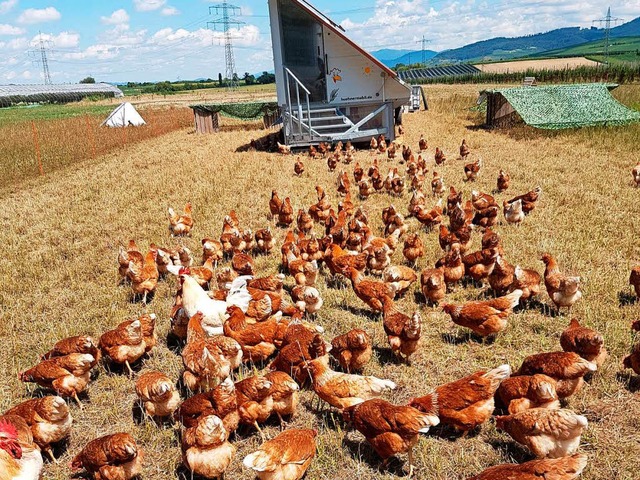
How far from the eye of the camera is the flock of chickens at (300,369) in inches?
126

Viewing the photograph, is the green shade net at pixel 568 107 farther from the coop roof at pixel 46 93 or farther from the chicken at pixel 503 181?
the coop roof at pixel 46 93

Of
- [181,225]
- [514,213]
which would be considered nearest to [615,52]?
[514,213]

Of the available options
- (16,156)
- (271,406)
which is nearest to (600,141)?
(271,406)

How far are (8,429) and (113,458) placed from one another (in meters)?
0.76

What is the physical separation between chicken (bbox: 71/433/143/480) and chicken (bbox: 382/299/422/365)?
2.61m

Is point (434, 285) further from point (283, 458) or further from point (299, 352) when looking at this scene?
point (283, 458)

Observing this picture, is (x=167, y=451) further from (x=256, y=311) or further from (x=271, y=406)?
(x=256, y=311)

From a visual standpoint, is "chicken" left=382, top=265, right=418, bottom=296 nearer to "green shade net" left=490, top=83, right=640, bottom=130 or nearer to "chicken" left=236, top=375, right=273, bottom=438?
"chicken" left=236, top=375, right=273, bottom=438

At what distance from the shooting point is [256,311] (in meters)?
5.08

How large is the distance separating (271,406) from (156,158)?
14.9 metres

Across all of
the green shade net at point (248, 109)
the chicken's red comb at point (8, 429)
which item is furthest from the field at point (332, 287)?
the green shade net at point (248, 109)

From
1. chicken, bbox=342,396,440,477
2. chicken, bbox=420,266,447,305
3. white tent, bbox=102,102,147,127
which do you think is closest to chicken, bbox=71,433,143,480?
chicken, bbox=342,396,440,477

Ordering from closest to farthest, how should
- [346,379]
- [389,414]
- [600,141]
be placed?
[389,414] < [346,379] < [600,141]

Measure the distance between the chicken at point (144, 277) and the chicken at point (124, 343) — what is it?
5.15ft
